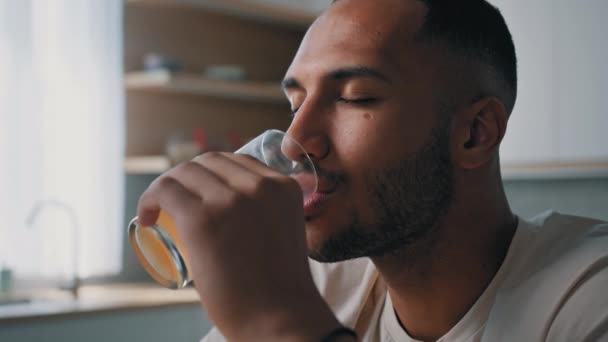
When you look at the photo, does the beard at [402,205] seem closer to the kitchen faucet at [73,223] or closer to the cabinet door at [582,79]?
the cabinet door at [582,79]

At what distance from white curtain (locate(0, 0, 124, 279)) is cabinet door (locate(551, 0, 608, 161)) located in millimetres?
1746

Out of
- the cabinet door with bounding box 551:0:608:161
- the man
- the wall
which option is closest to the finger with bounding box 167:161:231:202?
the man

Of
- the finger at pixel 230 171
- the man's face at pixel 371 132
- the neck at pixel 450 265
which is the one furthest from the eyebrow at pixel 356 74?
the finger at pixel 230 171

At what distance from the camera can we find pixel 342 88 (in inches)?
43.5

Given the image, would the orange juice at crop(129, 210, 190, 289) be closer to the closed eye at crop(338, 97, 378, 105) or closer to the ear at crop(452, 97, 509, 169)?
the closed eye at crop(338, 97, 378, 105)

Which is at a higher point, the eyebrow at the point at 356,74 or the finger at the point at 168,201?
the eyebrow at the point at 356,74

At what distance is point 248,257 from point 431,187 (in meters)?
0.45

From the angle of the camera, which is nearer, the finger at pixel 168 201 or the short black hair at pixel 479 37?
the finger at pixel 168 201

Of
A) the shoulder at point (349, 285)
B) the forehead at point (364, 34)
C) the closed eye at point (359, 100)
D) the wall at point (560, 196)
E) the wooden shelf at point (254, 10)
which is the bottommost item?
the wall at point (560, 196)

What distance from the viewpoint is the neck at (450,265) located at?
1152 mm

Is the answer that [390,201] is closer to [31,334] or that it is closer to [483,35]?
[483,35]

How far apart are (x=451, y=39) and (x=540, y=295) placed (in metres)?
0.41

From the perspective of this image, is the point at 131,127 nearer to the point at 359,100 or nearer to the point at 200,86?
the point at 200,86

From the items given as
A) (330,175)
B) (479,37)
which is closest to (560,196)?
(479,37)
